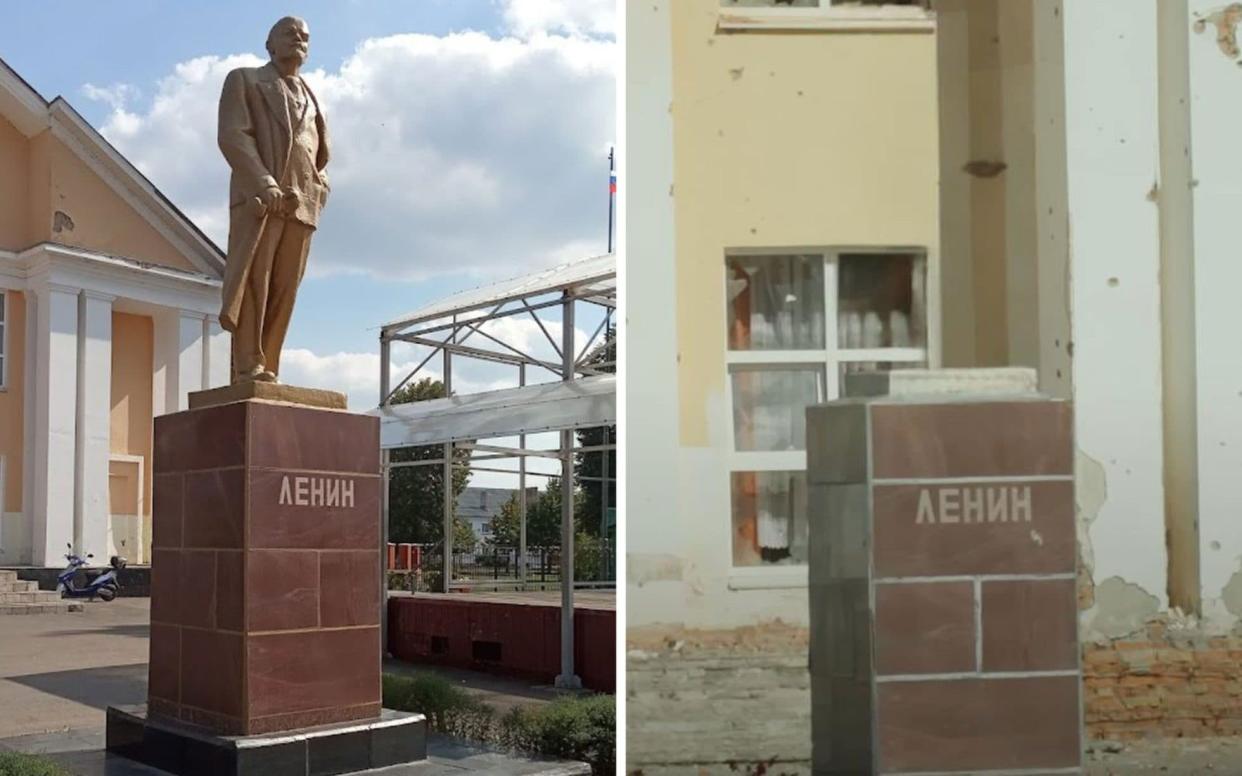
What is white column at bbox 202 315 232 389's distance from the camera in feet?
38.0

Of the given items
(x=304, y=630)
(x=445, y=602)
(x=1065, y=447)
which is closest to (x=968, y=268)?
(x=1065, y=447)

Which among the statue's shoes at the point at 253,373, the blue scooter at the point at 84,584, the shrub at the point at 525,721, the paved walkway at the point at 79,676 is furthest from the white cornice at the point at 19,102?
the statue's shoes at the point at 253,373

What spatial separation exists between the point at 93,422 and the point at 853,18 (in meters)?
10.1

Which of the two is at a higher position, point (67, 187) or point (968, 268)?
point (67, 187)

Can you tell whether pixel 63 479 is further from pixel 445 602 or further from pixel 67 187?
pixel 445 602

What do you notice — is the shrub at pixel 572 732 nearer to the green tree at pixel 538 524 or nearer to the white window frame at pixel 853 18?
the white window frame at pixel 853 18

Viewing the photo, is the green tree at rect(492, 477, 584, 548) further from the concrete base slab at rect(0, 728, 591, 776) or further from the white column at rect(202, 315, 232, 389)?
the concrete base slab at rect(0, 728, 591, 776)

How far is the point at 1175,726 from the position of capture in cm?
178

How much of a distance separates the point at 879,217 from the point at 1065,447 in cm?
38

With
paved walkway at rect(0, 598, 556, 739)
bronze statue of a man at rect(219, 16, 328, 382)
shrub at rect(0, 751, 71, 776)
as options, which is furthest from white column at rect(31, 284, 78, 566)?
shrub at rect(0, 751, 71, 776)

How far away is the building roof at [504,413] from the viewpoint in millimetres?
4926

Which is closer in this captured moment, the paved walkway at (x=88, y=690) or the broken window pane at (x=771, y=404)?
the broken window pane at (x=771, y=404)

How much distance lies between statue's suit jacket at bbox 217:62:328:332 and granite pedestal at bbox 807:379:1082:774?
1831 millimetres

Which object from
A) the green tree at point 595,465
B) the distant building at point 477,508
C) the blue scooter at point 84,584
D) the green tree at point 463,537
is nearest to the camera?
the green tree at point 595,465
